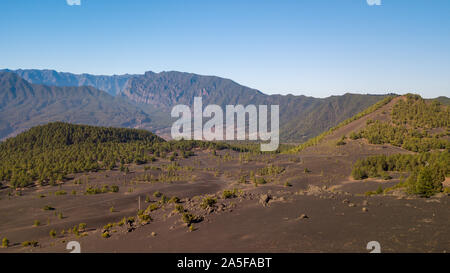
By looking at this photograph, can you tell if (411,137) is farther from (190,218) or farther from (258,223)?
(190,218)

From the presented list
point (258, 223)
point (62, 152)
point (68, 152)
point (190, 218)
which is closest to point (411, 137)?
point (258, 223)

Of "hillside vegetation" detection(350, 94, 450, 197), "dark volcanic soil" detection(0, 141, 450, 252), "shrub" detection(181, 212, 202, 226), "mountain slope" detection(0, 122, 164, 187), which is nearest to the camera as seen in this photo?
"dark volcanic soil" detection(0, 141, 450, 252)

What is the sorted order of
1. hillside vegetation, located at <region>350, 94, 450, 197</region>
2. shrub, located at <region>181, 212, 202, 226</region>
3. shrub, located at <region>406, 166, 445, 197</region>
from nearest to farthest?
shrub, located at <region>181, 212, 202, 226</region>
shrub, located at <region>406, 166, 445, 197</region>
hillside vegetation, located at <region>350, 94, 450, 197</region>

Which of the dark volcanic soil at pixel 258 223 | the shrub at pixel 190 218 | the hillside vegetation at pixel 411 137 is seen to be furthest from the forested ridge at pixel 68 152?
the hillside vegetation at pixel 411 137

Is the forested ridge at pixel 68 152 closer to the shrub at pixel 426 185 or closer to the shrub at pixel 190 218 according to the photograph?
the shrub at pixel 190 218

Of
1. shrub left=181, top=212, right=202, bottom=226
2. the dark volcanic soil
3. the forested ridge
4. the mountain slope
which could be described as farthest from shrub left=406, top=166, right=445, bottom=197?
the forested ridge

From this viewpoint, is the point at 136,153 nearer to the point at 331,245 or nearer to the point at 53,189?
the point at 53,189

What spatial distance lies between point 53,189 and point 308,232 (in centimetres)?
6170

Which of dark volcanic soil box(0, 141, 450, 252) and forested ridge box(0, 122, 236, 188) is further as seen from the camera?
forested ridge box(0, 122, 236, 188)

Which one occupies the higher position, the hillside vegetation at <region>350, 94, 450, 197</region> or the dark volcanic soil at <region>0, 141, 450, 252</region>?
the hillside vegetation at <region>350, 94, 450, 197</region>

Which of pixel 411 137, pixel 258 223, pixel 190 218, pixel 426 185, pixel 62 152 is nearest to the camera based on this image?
pixel 258 223

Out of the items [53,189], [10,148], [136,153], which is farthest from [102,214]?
[10,148]

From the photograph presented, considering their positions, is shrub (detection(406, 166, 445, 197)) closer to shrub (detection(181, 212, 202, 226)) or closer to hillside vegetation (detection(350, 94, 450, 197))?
hillside vegetation (detection(350, 94, 450, 197))

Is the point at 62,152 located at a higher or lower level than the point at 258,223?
lower
